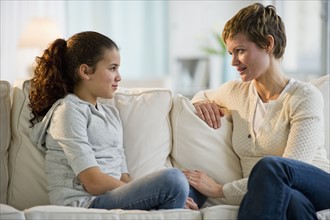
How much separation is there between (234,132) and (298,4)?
13.1 ft

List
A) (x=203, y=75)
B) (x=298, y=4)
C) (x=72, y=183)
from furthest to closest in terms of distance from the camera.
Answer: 1. (x=203, y=75)
2. (x=298, y=4)
3. (x=72, y=183)

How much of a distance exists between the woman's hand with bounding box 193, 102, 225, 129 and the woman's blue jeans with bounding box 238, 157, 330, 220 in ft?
1.77

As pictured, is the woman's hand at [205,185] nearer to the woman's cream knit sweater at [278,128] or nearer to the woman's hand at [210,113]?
the woman's cream knit sweater at [278,128]

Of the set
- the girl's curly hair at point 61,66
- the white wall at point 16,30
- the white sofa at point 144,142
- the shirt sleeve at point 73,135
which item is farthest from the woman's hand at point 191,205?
the white wall at point 16,30

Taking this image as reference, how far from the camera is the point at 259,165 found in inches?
82.0

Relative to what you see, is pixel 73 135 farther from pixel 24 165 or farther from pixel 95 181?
pixel 24 165

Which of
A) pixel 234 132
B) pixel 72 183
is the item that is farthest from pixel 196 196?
pixel 72 183

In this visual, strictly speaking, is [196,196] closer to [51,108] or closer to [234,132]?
[234,132]

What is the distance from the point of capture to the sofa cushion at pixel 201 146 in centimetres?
257

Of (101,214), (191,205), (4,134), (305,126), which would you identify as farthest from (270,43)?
(4,134)

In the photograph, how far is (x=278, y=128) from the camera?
2451 mm

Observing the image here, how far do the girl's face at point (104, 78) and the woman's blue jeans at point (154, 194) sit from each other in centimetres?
40

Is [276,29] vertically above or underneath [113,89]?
above

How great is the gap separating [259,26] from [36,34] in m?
2.97
